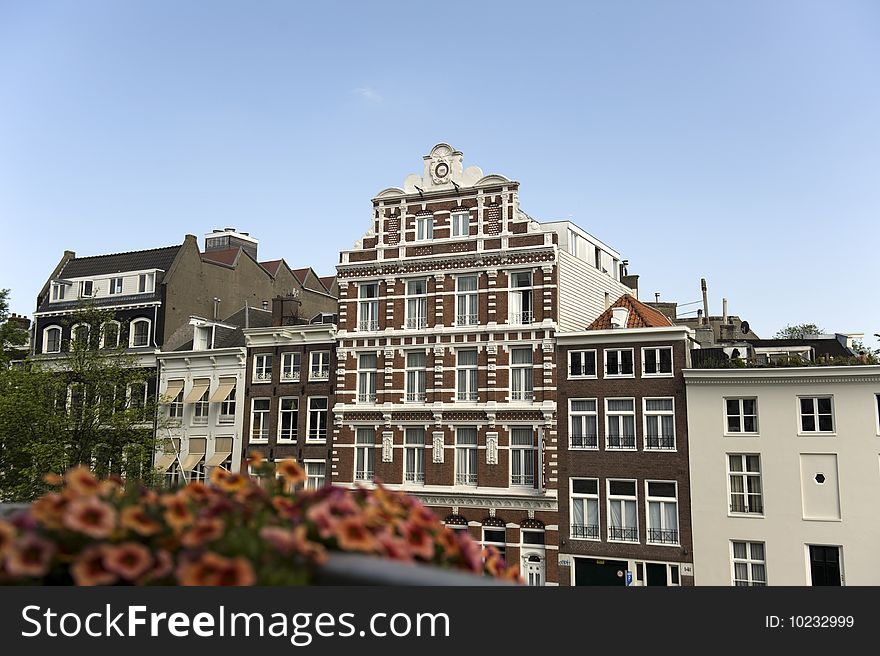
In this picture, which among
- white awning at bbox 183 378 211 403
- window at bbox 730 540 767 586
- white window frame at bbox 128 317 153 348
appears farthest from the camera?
white window frame at bbox 128 317 153 348

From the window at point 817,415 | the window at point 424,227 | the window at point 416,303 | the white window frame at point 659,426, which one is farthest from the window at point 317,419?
the window at point 817,415

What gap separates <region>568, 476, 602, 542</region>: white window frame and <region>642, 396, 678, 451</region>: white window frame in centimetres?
296

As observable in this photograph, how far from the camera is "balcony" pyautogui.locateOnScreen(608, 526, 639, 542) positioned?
37.6 meters

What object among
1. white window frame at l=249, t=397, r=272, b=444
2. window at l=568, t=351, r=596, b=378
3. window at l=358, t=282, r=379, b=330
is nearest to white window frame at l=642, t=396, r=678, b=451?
window at l=568, t=351, r=596, b=378

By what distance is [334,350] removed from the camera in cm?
4581

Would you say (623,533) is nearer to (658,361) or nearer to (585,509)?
(585,509)

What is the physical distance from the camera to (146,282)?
5288 cm

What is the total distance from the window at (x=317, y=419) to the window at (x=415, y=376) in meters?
5.21

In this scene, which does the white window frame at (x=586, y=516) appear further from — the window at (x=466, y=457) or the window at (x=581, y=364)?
the window at (x=466, y=457)

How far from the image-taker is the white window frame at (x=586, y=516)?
3825cm

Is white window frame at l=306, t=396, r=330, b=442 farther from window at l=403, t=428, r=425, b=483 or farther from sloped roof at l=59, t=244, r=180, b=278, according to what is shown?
sloped roof at l=59, t=244, r=180, b=278

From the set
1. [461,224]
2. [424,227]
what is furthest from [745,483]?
[424,227]

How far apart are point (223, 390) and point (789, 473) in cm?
2965

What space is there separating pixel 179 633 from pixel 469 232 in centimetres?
3958
